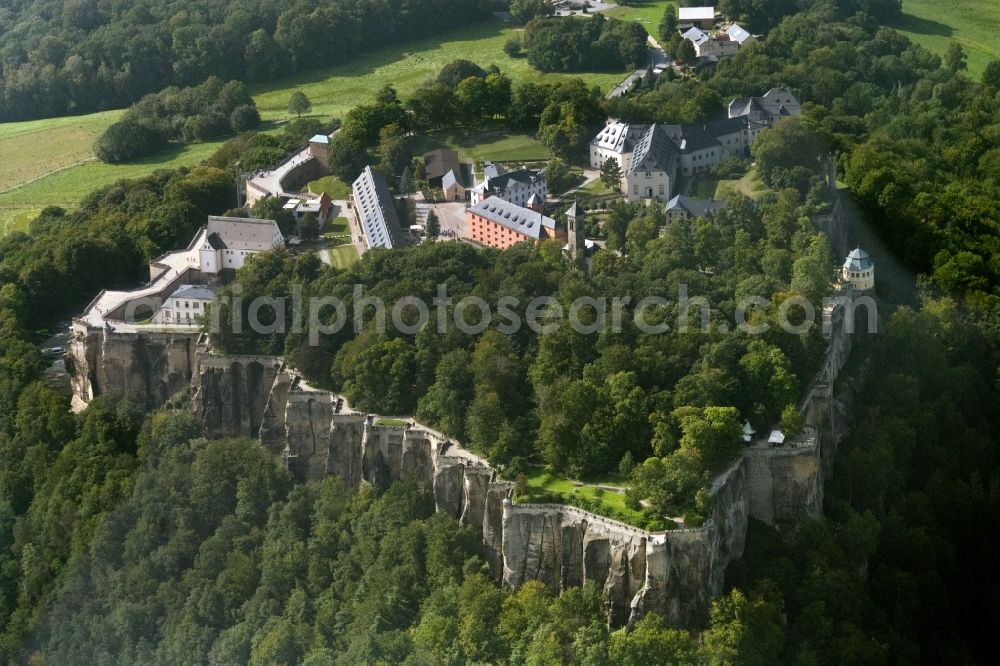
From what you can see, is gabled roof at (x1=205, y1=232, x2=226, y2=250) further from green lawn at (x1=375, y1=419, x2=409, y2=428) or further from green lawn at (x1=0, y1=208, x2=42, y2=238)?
green lawn at (x1=0, y1=208, x2=42, y2=238)

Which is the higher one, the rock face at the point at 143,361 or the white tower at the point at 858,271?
the white tower at the point at 858,271

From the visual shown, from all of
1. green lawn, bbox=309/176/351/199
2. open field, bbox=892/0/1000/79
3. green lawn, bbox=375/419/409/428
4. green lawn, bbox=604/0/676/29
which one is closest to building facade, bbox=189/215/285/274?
green lawn, bbox=309/176/351/199

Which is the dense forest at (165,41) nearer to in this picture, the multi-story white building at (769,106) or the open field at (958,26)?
the open field at (958,26)

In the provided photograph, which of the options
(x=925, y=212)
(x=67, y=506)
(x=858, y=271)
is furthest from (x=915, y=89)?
(x=67, y=506)

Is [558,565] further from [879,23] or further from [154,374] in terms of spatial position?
[879,23]

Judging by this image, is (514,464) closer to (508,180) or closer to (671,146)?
(508,180)

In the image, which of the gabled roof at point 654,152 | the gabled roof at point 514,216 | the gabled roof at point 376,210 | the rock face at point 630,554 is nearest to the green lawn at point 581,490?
the rock face at point 630,554
